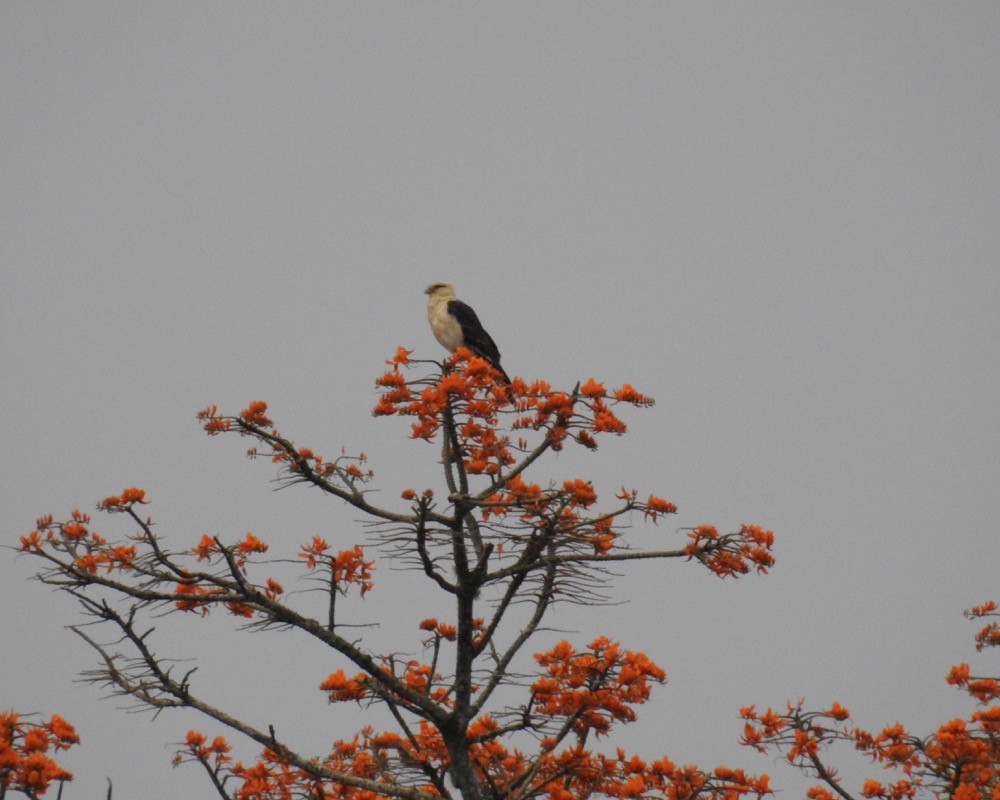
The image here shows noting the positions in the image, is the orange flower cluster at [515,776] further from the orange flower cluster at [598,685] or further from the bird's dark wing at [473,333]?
the bird's dark wing at [473,333]

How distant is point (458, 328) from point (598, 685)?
6184mm

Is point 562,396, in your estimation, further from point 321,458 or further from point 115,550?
point 115,550

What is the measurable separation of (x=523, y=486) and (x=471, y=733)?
1.83 m

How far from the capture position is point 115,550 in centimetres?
598

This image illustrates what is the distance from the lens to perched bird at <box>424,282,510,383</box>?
1148cm

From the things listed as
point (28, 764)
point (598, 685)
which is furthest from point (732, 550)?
point (28, 764)

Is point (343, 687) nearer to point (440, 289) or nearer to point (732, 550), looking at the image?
point (732, 550)

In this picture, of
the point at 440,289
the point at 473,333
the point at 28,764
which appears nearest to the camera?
the point at 28,764

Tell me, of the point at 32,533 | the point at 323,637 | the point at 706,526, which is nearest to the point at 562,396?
the point at 706,526

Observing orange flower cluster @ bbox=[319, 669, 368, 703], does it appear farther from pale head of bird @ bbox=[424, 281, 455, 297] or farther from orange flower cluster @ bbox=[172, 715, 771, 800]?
pale head of bird @ bbox=[424, 281, 455, 297]

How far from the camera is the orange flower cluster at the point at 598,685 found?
6.05m

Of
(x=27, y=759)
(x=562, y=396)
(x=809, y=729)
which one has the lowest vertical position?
(x=27, y=759)

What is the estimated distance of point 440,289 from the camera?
1302 cm

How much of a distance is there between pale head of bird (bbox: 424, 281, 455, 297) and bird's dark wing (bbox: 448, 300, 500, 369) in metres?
0.73
